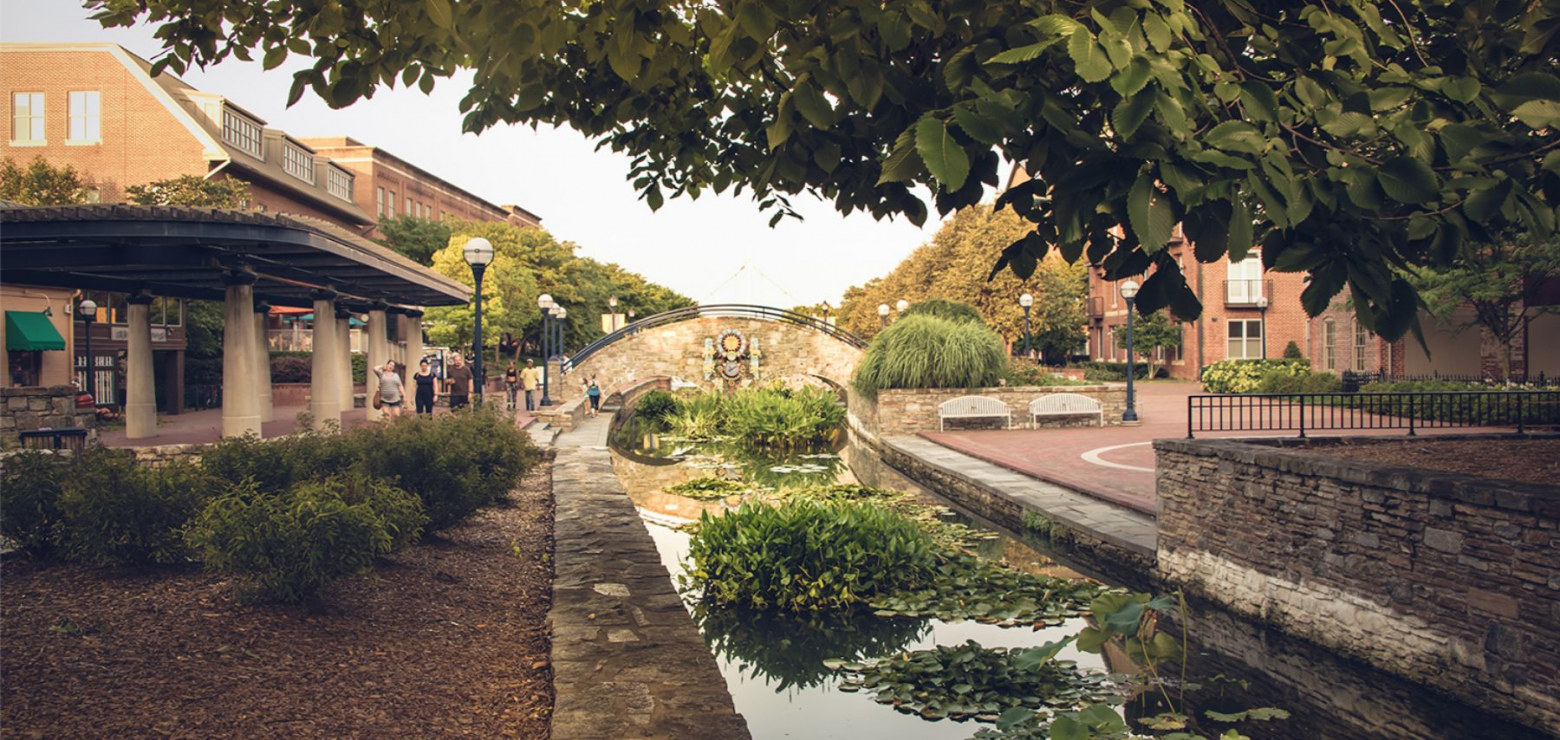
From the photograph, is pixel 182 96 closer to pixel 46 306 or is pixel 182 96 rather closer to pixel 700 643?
pixel 46 306

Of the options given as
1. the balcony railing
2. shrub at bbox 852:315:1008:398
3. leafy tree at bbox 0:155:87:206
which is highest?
leafy tree at bbox 0:155:87:206

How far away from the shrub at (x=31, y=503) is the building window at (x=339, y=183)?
44938 millimetres

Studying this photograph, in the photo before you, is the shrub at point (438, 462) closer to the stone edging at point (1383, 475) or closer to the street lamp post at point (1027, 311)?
the stone edging at point (1383, 475)

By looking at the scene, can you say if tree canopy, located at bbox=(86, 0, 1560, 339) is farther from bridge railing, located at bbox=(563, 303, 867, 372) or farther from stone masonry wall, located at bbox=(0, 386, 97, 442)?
bridge railing, located at bbox=(563, 303, 867, 372)

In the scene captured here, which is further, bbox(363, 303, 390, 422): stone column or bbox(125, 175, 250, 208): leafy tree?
bbox(125, 175, 250, 208): leafy tree

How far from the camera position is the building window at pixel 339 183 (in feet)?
158

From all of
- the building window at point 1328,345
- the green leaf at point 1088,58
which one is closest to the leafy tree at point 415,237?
the building window at point 1328,345

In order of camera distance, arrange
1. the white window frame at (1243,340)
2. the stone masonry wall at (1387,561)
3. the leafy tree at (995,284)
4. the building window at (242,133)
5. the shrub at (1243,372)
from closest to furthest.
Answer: the stone masonry wall at (1387,561)
the shrub at (1243,372)
the building window at (242,133)
the white window frame at (1243,340)
the leafy tree at (995,284)

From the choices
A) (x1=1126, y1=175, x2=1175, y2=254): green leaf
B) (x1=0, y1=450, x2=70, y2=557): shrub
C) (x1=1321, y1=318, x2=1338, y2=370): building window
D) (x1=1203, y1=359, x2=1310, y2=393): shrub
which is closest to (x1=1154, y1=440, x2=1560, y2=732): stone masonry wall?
(x1=1126, y1=175, x2=1175, y2=254): green leaf

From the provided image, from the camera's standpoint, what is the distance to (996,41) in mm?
3520

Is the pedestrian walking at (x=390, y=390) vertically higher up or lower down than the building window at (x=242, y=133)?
lower down

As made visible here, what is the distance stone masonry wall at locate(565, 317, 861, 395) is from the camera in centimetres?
4034

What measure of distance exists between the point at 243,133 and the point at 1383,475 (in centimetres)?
4193

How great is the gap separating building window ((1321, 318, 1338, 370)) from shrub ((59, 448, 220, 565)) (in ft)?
108
